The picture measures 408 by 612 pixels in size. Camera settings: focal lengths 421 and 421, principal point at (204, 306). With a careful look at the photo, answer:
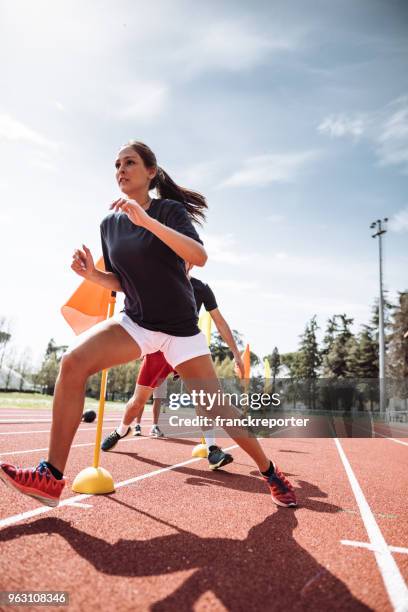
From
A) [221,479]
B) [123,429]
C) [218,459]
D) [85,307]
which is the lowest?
[221,479]

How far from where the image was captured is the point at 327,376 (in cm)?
6372

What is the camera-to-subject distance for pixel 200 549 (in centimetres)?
227

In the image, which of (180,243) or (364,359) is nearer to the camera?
(180,243)

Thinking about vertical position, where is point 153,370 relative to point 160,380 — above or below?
above

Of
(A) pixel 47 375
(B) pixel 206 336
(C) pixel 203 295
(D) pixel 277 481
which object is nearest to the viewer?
(D) pixel 277 481

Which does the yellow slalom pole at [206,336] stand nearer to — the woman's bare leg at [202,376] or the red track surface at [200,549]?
the red track surface at [200,549]

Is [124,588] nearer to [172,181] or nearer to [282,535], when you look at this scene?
[282,535]

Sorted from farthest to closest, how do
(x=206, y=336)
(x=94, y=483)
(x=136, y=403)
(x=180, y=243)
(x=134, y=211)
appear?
(x=206, y=336) → (x=136, y=403) → (x=94, y=483) → (x=180, y=243) → (x=134, y=211)

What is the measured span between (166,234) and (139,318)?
2.38 feet

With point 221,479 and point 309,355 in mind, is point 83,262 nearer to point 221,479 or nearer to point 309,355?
point 221,479

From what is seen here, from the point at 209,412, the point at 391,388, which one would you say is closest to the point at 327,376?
the point at 391,388

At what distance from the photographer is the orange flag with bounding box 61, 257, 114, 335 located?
4.10 meters

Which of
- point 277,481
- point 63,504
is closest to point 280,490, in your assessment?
point 277,481

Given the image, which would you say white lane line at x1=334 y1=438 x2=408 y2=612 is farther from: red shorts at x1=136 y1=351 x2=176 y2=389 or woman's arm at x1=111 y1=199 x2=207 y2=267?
red shorts at x1=136 y1=351 x2=176 y2=389
